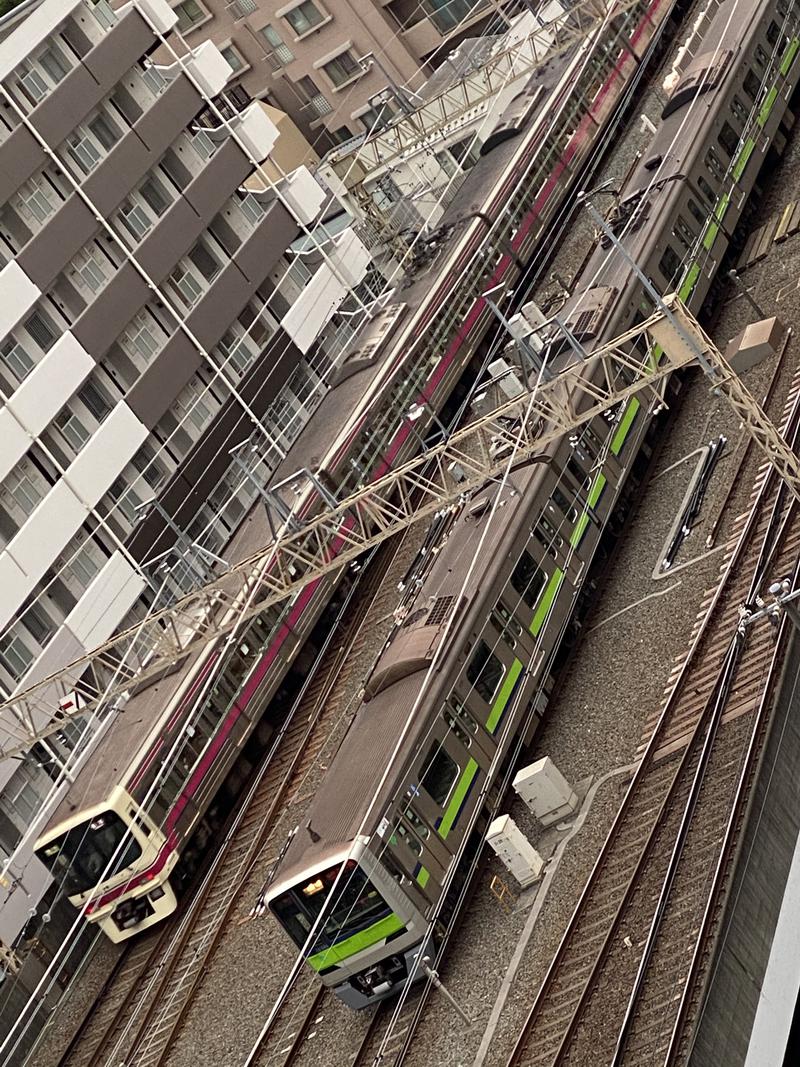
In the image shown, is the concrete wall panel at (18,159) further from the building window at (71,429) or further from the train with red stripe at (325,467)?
the train with red stripe at (325,467)

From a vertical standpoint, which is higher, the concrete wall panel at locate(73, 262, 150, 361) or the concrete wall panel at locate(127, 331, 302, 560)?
the concrete wall panel at locate(73, 262, 150, 361)

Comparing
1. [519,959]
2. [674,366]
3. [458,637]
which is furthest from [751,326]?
[519,959]

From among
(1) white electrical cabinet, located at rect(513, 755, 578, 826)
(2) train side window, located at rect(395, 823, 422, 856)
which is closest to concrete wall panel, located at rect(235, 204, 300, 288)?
(1) white electrical cabinet, located at rect(513, 755, 578, 826)

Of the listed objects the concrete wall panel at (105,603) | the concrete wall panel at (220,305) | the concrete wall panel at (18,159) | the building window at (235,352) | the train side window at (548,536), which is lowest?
the train side window at (548,536)

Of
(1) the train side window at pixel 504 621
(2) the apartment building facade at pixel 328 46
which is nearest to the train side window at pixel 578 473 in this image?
(1) the train side window at pixel 504 621

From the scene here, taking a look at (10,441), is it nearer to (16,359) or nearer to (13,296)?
(16,359)

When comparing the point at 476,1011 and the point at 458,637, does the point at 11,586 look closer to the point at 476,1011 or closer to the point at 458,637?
the point at 458,637

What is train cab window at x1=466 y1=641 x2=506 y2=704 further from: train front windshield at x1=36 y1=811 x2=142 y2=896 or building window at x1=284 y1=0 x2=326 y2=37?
building window at x1=284 y1=0 x2=326 y2=37
